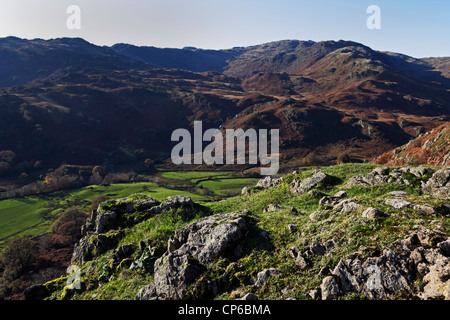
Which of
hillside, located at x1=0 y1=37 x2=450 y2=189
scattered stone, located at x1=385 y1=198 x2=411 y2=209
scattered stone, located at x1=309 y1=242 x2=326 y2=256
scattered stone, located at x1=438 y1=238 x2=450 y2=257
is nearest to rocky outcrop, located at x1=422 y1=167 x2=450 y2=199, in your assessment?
scattered stone, located at x1=385 y1=198 x2=411 y2=209

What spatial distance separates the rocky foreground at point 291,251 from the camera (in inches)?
343

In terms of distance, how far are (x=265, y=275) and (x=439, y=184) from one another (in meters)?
13.6

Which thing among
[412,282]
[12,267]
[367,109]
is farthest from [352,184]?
[367,109]

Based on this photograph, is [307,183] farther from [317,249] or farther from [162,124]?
[162,124]

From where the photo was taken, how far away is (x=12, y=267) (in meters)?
41.2

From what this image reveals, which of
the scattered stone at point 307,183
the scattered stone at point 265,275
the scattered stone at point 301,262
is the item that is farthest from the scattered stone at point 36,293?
the scattered stone at point 307,183

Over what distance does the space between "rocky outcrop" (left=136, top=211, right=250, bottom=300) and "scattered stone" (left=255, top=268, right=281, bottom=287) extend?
2.20 metres

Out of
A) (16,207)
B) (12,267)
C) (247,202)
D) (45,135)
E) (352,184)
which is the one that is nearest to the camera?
(352,184)

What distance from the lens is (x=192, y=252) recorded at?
1297 centimetres

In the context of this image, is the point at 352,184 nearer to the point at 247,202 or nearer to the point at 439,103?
the point at 247,202

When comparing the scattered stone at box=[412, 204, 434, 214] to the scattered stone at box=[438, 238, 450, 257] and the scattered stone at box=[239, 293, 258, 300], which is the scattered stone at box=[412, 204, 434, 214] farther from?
the scattered stone at box=[239, 293, 258, 300]

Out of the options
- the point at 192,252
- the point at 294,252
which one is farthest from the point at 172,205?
the point at 294,252
